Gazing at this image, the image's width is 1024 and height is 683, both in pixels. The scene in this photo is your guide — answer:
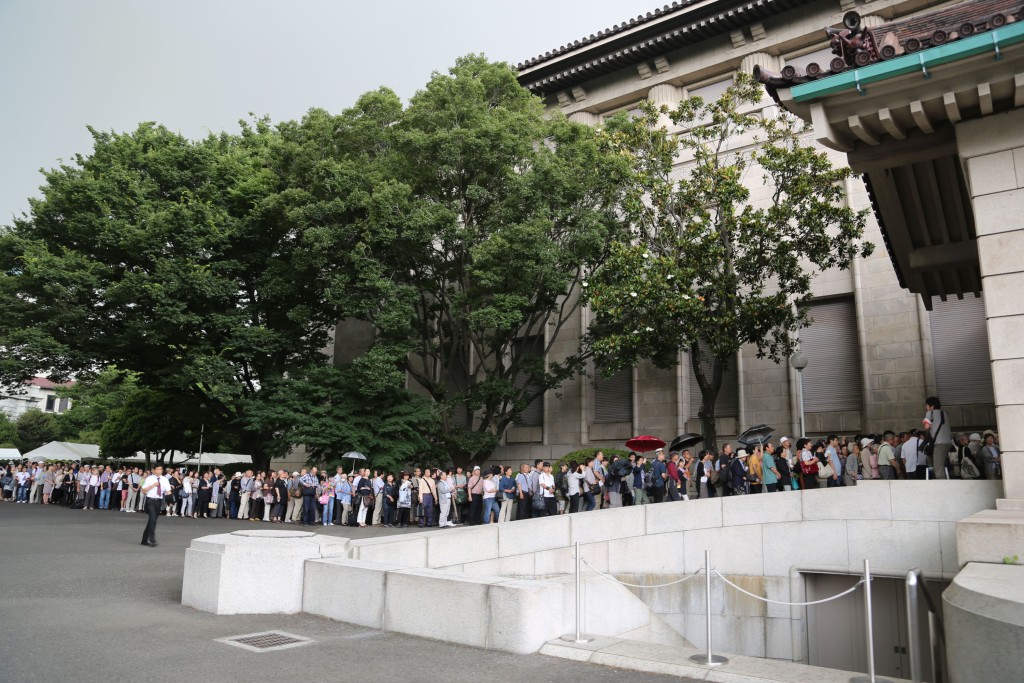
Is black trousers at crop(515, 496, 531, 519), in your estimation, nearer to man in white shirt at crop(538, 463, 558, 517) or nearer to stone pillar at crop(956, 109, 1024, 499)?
man in white shirt at crop(538, 463, 558, 517)

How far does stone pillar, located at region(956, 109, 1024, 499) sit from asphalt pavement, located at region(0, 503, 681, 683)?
7017 mm

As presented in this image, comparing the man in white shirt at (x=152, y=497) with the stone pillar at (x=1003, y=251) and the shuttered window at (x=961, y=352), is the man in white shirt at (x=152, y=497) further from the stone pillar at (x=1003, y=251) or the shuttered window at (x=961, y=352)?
the shuttered window at (x=961, y=352)

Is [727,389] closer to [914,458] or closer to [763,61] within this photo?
[763,61]

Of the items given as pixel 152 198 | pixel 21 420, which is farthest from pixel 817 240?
pixel 21 420

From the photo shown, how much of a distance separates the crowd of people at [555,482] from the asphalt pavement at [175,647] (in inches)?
250

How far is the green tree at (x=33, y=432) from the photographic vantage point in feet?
225

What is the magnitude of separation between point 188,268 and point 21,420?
54913mm

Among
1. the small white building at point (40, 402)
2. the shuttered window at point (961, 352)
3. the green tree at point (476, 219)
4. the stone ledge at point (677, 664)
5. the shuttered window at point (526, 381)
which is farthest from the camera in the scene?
the small white building at point (40, 402)

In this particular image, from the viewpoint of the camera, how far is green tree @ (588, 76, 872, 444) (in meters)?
21.5

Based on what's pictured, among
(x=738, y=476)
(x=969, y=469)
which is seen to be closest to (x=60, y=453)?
(x=738, y=476)

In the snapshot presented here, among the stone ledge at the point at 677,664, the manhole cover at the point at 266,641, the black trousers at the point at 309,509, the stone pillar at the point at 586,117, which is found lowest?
the manhole cover at the point at 266,641

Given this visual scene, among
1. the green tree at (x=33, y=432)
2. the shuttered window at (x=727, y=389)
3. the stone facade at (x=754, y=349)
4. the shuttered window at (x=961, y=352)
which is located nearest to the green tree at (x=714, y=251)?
the stone facade at (x=754, y=349)

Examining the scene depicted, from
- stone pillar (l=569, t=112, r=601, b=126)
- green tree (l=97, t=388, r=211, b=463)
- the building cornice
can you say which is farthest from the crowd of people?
the building cornice

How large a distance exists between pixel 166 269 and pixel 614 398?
57.4ft
